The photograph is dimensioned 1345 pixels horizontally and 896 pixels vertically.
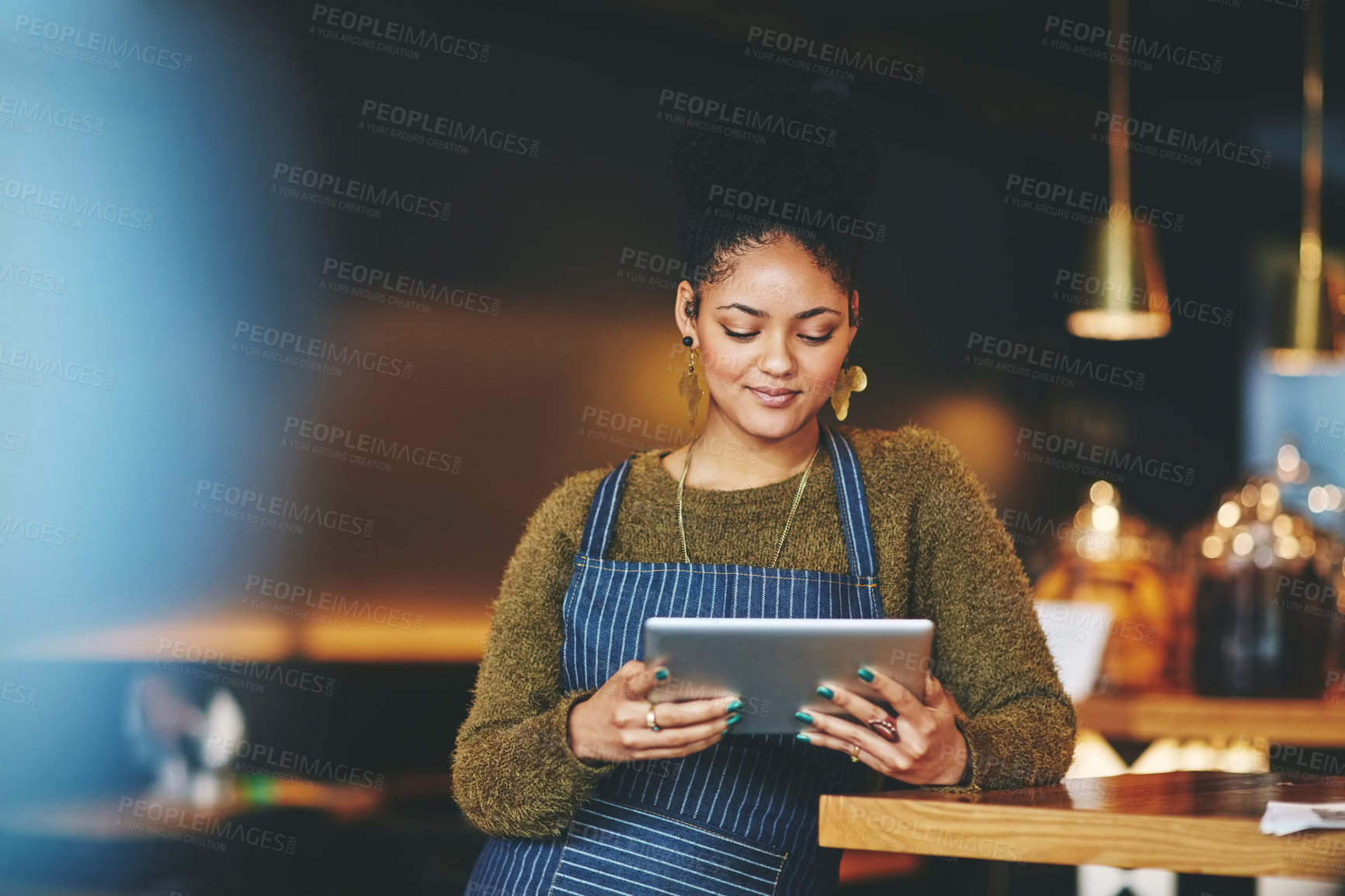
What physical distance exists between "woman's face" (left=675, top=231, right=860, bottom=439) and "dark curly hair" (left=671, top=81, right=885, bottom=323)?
0.08 ft

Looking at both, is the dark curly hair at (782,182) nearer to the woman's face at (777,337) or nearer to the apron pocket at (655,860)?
the woman's face at (777,337)

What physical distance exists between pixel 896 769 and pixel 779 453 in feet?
1.78

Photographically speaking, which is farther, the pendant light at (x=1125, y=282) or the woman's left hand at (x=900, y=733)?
the pendant light at (x=1125, y=282)

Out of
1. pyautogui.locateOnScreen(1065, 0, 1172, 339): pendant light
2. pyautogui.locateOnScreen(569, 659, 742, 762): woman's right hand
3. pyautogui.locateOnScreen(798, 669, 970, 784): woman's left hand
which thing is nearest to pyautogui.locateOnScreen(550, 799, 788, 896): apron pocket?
pyautogui.locateOnScreen(569, 659, 742, 762): woman's right hand

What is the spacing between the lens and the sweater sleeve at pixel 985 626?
5.69 ft

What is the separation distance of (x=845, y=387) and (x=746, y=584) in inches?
13.1

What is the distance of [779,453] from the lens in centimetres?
197

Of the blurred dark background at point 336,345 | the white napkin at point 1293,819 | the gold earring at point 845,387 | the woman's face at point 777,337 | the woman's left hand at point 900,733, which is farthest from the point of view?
the blurred dark background at point 336,345

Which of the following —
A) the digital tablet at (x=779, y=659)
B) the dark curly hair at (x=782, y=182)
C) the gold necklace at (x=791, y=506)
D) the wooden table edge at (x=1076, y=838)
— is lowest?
the wooden table edge at (x=1076, y=838)

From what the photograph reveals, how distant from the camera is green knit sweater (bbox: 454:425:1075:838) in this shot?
1754mm

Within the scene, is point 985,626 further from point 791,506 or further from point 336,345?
point 336,345

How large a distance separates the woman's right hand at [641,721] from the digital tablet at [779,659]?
0.05 feet

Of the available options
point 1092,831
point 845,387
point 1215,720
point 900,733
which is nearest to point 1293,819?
point 1092,831

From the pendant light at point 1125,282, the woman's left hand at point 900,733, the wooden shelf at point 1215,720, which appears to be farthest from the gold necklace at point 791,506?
the pendant light at point 1125,282
